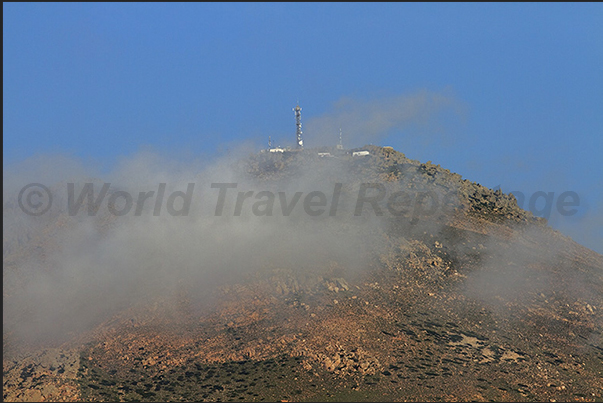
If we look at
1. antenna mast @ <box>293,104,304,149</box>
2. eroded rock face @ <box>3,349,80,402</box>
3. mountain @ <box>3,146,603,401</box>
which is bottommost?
eroded rock face @ <box>3,349,80,402</box>

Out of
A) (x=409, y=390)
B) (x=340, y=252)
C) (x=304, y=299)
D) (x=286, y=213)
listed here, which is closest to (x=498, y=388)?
(x=409, y=390)
